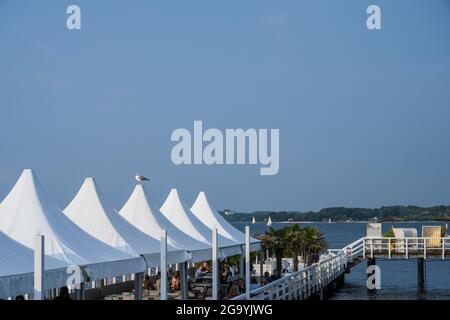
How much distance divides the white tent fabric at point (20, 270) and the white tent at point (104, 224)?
11.5ft

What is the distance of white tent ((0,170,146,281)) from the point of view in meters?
11.1

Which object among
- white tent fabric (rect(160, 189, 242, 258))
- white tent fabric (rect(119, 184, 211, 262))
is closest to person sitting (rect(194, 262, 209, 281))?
white tent fabric (rect(160, 189, 242, 258))

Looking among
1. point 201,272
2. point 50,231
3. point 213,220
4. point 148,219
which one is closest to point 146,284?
point 148,219

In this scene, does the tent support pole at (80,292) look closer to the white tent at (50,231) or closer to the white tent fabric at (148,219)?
the white tent at (50,231)

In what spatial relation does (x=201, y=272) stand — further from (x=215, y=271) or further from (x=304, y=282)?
(x=215, y=271)

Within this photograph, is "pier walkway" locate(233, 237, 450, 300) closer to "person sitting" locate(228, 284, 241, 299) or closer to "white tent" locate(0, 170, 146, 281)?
"person sitting" locate(228, 284, 241, 299)

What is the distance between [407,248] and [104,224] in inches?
521

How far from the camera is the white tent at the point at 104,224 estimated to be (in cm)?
1408

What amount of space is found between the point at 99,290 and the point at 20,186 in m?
5.28

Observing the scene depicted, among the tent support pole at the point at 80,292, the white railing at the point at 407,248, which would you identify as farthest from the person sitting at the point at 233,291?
the white railing at the point at 407,248

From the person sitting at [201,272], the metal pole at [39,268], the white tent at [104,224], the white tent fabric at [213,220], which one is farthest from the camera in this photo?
the white tent fabric at [213,220]

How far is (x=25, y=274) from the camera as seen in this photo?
363 inches

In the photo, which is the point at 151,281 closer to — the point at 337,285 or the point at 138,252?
the point at 138,252
